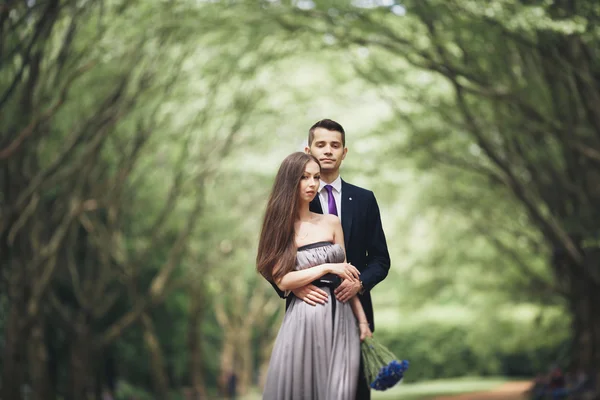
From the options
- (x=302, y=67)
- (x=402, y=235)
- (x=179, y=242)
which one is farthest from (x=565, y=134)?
(x=402, y=235)

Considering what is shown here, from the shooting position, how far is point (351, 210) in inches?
189

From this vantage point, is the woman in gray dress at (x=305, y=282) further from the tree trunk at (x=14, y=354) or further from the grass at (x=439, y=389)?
the grass at (x=439, y=389)

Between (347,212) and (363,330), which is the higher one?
(347,212)

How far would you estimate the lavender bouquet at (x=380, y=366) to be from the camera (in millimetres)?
4516

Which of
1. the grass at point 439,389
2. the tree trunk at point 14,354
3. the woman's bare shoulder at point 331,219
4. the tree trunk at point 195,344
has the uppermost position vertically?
the woman's bare shoulder at point 331,219

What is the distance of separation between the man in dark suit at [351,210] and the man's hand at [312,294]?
0.06 metres

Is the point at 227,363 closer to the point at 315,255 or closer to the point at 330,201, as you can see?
the point at 330,201

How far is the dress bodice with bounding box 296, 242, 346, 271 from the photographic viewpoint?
454 cm

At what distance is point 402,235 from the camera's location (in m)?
25.1

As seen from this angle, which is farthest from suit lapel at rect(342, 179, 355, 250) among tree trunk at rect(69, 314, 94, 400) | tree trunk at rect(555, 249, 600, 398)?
tree trunk at rect(69, 314, 94, 400)

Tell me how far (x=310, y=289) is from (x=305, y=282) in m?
0.08

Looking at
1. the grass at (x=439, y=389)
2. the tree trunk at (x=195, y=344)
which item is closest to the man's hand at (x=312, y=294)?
the grass at (x=439, y=389)

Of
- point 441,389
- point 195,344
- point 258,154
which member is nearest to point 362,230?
point 258,154

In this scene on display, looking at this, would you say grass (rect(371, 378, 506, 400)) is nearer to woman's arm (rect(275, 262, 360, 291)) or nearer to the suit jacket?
the suit jacket
